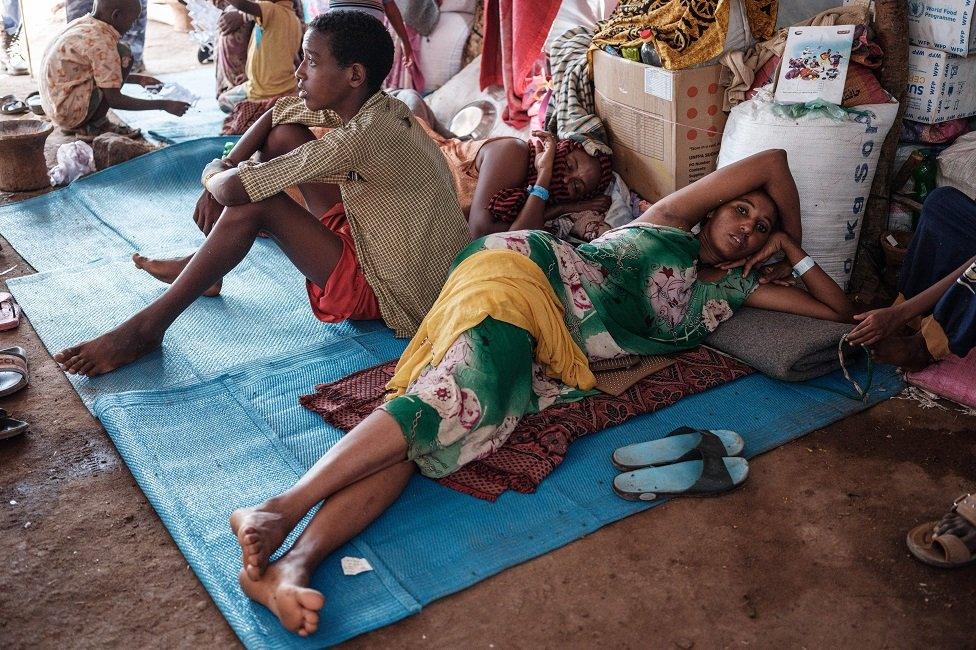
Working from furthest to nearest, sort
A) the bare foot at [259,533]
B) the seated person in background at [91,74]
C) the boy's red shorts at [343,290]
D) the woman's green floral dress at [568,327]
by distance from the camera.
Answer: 1. the seated person in background at [91,74]
2. the boy's red shorts at [343,290]
3. the woman's green floral dress at [568,327]
4. the bare foot at [259,533]

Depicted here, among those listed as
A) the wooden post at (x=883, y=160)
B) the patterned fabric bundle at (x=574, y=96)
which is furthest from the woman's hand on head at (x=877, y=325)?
the patterned fabric bundle at (x=574, y=96)

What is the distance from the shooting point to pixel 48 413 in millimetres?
2805

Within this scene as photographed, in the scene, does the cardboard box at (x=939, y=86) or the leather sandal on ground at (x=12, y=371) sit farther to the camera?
the cardboard box at (x=939, y=86)

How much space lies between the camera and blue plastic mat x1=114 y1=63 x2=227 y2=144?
5797mm

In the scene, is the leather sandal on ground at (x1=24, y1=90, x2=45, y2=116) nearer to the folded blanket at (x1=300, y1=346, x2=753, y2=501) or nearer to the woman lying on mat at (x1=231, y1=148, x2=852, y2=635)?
the folded blanket at (x1=300, y1=346, x2=753, y2=501)

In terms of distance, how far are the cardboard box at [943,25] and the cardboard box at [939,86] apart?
0.11 ft

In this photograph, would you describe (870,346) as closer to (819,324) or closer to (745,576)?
(819,324)

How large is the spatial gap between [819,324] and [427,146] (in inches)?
55.3

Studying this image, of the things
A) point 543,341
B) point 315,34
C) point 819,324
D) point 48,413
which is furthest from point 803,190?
point 48,413

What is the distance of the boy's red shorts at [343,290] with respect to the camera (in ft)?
10.2

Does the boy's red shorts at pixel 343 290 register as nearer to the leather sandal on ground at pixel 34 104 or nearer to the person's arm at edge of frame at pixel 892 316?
the person's arm at edge of frame at pixel 892 316

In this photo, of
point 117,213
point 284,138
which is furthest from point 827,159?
point 117,213

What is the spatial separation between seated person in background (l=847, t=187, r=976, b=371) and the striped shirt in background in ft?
4.41

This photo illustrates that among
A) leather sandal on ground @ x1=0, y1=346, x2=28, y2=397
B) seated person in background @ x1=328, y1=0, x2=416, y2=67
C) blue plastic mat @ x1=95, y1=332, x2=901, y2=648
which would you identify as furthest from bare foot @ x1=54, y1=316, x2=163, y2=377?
seated person in background @ x1=328, y1=0, x2=416, y2=67
